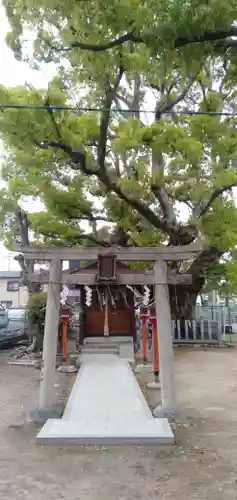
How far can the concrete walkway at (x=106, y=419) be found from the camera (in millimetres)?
6180

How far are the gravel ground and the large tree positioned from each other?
413cm

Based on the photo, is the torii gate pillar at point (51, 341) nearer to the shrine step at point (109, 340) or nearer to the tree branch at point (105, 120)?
the tree branch at point (105, 120)

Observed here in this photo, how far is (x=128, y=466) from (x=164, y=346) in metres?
2.94

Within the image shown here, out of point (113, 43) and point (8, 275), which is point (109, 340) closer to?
point (113, 43)

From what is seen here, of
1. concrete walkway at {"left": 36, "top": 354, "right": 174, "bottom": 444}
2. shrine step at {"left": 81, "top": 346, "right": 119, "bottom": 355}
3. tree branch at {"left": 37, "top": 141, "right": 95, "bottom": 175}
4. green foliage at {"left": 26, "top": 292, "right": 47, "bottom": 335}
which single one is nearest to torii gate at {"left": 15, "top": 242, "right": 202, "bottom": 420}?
concrete walkway at {"left": 36, "top": 354, "right": 174, "bottom": 444}

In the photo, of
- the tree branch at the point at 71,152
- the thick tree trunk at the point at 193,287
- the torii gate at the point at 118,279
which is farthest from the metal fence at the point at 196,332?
the torii gate at the point at 118,279

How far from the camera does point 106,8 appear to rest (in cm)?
406

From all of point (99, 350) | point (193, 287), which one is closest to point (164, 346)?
point (99, 350)

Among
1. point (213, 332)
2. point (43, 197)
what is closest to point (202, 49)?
point (43, 197)

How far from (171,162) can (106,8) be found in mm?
11040

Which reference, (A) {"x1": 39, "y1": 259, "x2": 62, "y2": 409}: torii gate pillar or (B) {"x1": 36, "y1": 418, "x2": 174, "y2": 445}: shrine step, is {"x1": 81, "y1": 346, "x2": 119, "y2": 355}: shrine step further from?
(B) {"x1": 36, "y1": 418, "x2": 174, "y2": 445}: shrine step

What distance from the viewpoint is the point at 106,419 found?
7.09 meters

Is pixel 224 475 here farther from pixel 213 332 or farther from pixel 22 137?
pixel 213 332

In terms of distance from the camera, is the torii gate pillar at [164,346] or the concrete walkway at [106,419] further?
the torii gate pillar at [164,346]
